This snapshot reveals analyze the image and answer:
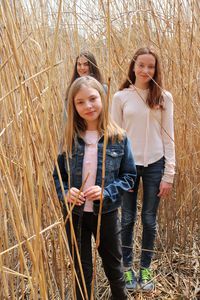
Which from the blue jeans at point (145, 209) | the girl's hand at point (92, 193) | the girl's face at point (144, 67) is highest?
the girl's face at point (144, 67)

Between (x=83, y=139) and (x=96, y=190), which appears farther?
(x=83, y=139)

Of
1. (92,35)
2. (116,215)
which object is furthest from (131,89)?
(92,35)

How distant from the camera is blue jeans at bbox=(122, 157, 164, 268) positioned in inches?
46.9

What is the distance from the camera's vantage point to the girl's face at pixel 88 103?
90cm

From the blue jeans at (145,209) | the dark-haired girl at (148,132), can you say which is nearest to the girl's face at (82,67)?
the dark-haired girl at (148,132)

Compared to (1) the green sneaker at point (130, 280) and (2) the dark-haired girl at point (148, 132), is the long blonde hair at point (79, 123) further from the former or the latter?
(1) the green sneaker at point (130, 280)

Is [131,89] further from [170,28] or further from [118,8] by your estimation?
[118,8]

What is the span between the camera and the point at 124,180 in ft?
3.01

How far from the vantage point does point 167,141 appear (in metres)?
A: 1.19

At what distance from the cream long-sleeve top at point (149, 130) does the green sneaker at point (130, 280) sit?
0.33m

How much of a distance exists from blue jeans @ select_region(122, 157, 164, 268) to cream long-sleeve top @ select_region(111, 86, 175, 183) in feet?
0.08

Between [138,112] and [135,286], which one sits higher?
[138,112]

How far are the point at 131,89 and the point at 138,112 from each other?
9cm

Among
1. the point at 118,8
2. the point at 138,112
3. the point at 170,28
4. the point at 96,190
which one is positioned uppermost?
the point at 118,8
